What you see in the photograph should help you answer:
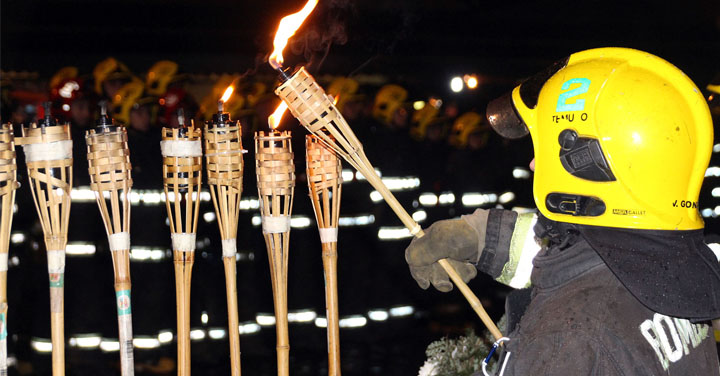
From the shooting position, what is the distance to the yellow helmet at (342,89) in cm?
584

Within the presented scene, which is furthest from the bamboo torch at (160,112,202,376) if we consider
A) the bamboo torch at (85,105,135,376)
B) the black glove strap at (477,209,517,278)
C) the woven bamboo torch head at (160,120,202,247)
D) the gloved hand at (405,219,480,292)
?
the black glove strap at (477,209,517,278)

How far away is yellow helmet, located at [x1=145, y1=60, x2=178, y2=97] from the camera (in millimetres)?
4871

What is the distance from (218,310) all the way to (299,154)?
1268 millimetres

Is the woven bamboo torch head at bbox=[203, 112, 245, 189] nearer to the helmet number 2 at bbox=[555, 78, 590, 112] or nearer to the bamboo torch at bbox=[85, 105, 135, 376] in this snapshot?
the bamboo torch at bbox=[85, 105, 135, 376]

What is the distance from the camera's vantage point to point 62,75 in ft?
15.7

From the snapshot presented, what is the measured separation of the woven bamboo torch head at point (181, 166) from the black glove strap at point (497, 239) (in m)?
0.90

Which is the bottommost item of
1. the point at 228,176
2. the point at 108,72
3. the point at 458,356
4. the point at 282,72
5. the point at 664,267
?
the point at 458,356

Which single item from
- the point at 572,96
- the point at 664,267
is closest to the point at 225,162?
the point at 572,96

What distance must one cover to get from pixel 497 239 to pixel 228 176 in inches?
33.8

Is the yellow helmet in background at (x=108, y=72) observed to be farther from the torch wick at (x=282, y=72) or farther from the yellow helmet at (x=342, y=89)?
the torch wick at (x=282, y=72)

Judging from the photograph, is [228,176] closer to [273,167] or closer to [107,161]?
[273,167]

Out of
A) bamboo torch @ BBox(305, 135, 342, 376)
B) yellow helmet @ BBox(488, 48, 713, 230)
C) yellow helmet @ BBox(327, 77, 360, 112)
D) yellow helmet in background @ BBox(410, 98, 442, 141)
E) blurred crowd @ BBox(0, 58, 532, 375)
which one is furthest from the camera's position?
yellow helmet in background @ BBox(410, 98, 442, 141)

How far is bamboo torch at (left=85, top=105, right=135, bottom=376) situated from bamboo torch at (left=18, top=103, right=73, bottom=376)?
0.08m

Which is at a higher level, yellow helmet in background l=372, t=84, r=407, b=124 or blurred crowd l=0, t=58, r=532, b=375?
yellow helmet in background l=372, t=84, r=407, b=124
